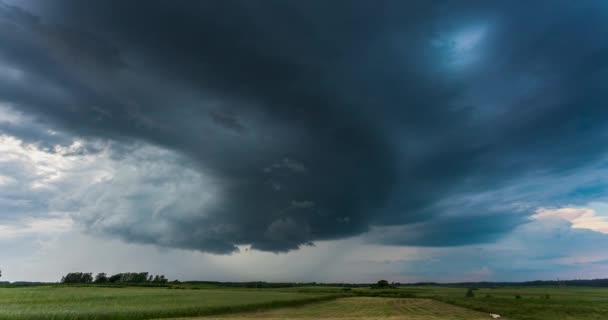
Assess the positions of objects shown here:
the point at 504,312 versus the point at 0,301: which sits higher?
the point at 0,301

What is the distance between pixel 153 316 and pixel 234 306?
16.5 m

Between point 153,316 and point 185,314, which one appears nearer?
point 153,316

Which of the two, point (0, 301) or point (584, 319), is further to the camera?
point (584, 319)

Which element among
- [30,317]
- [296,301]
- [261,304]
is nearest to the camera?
[30,317]

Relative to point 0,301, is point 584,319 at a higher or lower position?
lower

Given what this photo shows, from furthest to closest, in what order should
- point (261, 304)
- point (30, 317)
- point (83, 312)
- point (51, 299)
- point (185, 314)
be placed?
1. point (261, 304)
2. point (51, 299)
3. point (185, 314)
4. point (83, 312)
5. point (30, 317)

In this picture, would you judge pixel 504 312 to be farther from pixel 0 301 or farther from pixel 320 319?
pixel 0 301

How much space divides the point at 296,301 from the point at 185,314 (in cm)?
3821

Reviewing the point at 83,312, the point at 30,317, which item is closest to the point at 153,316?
the point at 83,312

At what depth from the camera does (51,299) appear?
153 ft

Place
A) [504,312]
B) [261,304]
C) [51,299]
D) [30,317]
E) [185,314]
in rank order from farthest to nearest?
[261,304] → [504,312] → [51,299] → [185,314] → [30,317]

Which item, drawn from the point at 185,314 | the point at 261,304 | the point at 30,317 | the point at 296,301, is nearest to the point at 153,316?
the point at 185,314

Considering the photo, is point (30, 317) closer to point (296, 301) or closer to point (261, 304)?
point (261, 304)

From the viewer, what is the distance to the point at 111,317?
3656 cm
